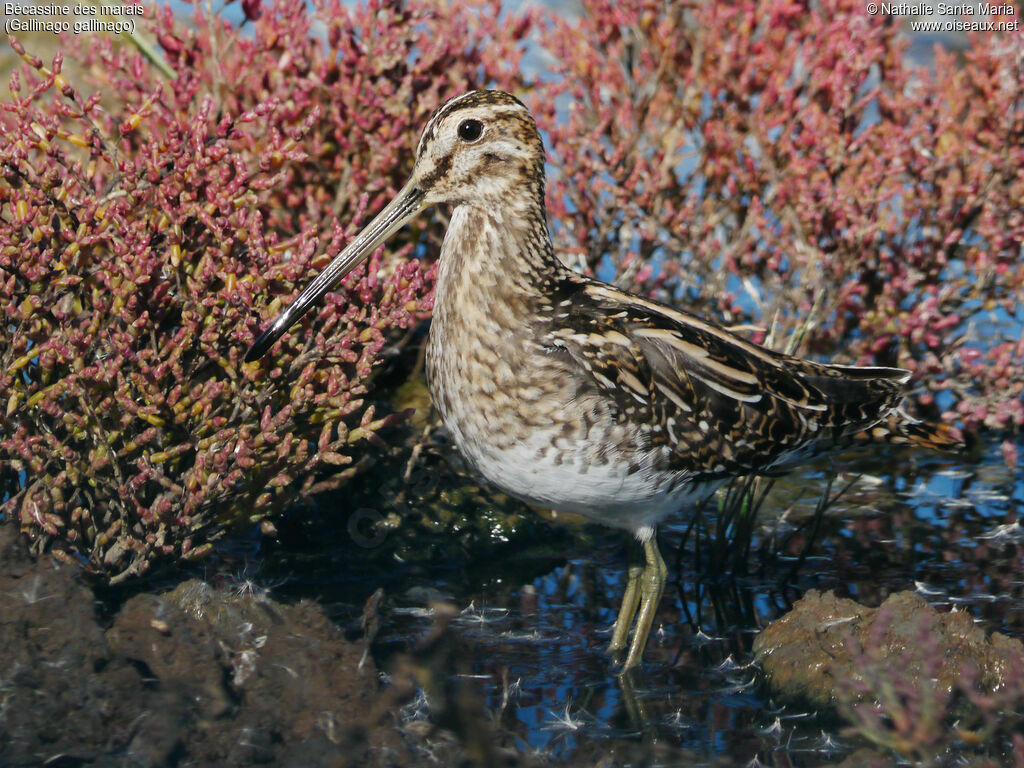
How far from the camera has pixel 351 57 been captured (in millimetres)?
6051

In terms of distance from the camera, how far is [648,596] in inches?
192

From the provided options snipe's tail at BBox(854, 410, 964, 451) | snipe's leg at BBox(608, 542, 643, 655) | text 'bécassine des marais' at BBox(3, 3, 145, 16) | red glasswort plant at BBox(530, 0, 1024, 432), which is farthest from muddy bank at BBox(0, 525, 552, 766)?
text 'bécassine des marais' at BBox(3, 3, 145, 16)

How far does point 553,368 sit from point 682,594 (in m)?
1.41

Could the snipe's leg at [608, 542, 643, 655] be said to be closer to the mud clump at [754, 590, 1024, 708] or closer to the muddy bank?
the mud clump at [754, 590, 1024, 708]

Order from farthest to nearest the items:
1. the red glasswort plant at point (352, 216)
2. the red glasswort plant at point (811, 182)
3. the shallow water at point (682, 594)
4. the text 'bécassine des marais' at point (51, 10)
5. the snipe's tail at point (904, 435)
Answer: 1. the text 'bécassine des marais' at point (51, 10)
2. the red glasswort plant at point (811, 182)
3. the snipe's tail at point (904, 435)
4. the red glasswort plant at point (352, 216)
5. the shallow water at point (682, 594)

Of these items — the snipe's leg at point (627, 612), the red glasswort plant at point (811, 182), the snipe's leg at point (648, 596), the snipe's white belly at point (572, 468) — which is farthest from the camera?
the red glasswort plant at point (811, 182)

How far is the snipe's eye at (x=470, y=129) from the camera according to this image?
15.0ft

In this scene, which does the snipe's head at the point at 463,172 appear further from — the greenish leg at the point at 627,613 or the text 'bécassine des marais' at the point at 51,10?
the text 'bécassine des marais' at the point at 51,10

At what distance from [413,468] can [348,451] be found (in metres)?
0.36

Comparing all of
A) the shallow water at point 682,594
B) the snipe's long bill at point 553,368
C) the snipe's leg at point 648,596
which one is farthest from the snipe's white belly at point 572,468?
the shallow water at point 682,594

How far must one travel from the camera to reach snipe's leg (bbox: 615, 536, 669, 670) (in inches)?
187

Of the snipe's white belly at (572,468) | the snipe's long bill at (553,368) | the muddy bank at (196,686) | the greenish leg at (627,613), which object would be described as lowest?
the muddy bank at (196,686)

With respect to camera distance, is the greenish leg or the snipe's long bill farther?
the greenish leg

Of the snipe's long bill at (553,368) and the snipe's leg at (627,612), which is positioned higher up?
the snipe's long bill at (553,368)
